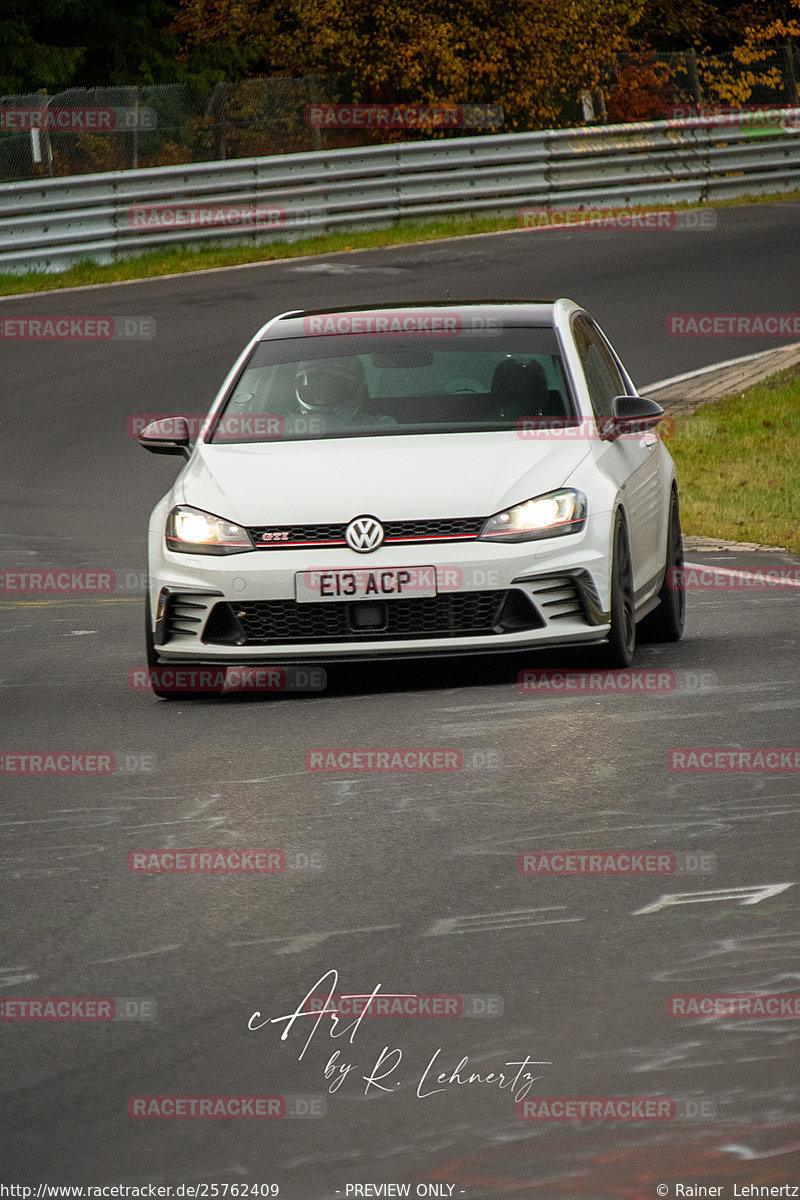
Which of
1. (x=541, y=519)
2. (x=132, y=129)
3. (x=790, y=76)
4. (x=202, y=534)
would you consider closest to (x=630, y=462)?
(x=541, y=519)

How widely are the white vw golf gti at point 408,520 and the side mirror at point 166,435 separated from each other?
14mm

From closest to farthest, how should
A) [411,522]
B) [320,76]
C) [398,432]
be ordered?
[411,522] < [398,432] < [320,76]

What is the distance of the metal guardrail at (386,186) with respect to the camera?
26094mm

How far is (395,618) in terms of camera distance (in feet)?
27.4

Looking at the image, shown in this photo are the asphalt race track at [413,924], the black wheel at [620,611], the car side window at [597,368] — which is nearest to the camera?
the asphalt race track at [413,924]

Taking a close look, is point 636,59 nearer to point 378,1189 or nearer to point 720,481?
point 720,481

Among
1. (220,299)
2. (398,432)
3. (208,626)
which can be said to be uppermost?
(398,432)

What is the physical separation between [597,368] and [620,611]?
182 cm

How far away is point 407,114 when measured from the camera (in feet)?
105

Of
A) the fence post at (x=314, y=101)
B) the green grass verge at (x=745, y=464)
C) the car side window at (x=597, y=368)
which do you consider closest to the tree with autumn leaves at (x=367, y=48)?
the fence post at (x=314, y=101)

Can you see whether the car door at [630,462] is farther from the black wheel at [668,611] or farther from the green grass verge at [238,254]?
the green grass verge at [238,254]

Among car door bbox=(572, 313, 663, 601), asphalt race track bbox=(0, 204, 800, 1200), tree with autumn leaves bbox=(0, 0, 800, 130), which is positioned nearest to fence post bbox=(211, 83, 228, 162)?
tree with autumn leaves bbox=(0, 0, 800, 130)

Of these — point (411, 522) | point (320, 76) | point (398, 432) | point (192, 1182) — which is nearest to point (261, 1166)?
point (192, 1182)

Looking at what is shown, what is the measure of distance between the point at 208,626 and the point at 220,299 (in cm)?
1601
